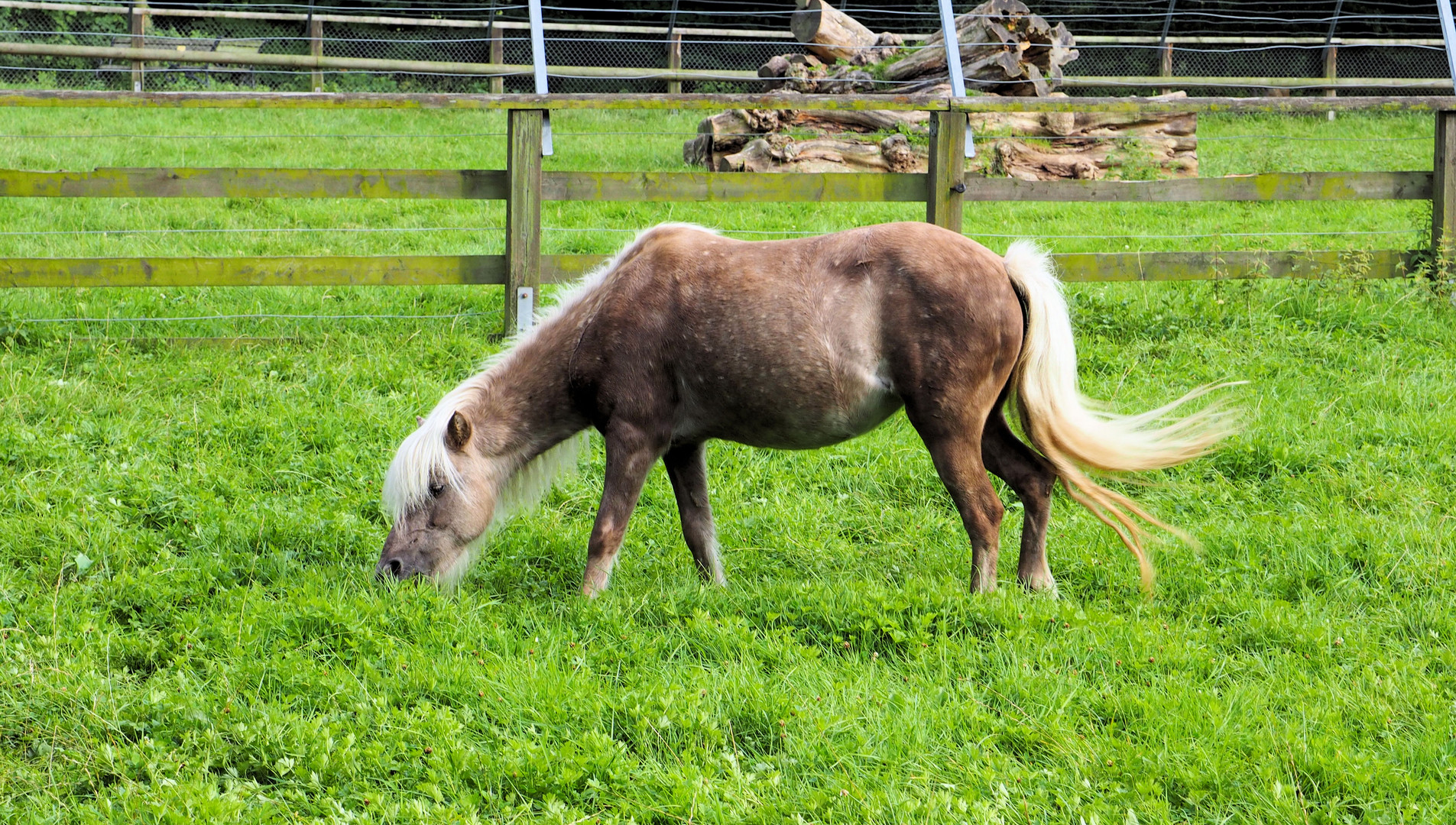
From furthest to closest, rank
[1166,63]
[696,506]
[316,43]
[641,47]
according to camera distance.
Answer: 1. [641,47]
2. [1166,63]
3. [316,43]
4. [696,506]

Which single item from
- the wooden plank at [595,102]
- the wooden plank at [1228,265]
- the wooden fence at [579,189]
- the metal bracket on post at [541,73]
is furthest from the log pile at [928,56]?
the metal bracket on post at [541,73]

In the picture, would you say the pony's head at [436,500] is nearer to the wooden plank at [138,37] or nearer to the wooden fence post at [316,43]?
the wooden fence post at [316,43]

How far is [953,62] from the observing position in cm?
731

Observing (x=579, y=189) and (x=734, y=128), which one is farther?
(x=734, y=128)

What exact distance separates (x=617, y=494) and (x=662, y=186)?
10.9 feet

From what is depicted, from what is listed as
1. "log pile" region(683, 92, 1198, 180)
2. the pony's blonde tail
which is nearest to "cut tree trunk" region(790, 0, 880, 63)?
"log pile" region(683, 92, 1198, 180)

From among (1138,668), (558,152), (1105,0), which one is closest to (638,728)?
(1138,668)

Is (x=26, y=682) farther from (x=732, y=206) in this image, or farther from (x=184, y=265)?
(x=732, y=206)

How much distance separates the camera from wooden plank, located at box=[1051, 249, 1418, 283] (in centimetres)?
729

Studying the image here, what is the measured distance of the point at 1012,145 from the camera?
1073cm

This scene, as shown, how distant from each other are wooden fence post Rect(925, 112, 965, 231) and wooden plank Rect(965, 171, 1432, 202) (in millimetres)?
95

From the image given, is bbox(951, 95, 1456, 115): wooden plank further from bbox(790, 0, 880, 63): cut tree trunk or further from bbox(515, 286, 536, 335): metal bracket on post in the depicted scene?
bbox(790, 0, 880, 63): cut tree trunk

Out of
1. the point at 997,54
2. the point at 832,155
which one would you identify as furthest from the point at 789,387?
the point at 997,54

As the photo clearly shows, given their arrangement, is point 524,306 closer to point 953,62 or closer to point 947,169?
point 947,169
